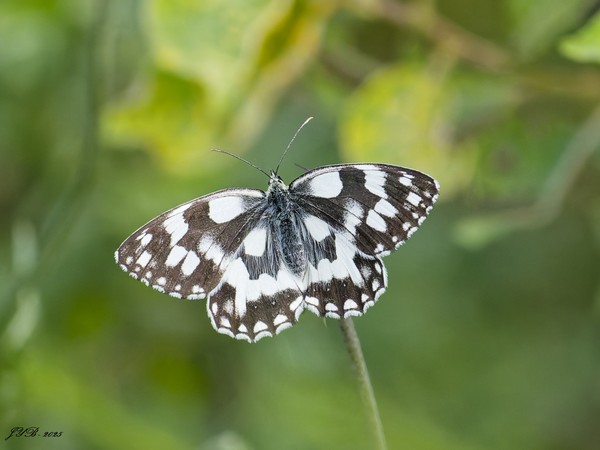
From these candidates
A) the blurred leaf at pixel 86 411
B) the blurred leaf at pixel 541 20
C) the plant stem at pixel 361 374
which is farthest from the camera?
the blurred leaf at pixel 86 411

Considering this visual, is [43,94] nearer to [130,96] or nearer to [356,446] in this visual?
[130,96]

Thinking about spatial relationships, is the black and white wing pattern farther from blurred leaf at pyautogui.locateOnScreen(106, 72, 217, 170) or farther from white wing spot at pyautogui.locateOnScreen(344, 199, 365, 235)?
blurred leaf at pyautogui.locateOnScreen(106, 72, 217, 170)

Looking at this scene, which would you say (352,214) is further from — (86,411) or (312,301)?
(86,411)

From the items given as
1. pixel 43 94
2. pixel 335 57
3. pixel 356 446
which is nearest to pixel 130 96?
pixel 43 94

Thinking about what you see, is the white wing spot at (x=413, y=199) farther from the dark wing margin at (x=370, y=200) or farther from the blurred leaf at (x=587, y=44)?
the blurred leaf at (x=587, y=44)

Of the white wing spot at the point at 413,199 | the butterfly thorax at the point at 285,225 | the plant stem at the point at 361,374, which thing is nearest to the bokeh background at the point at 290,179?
the butterfly thorax at the point at 285,225

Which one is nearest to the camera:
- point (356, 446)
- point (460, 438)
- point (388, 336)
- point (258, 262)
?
point (258, 262)
